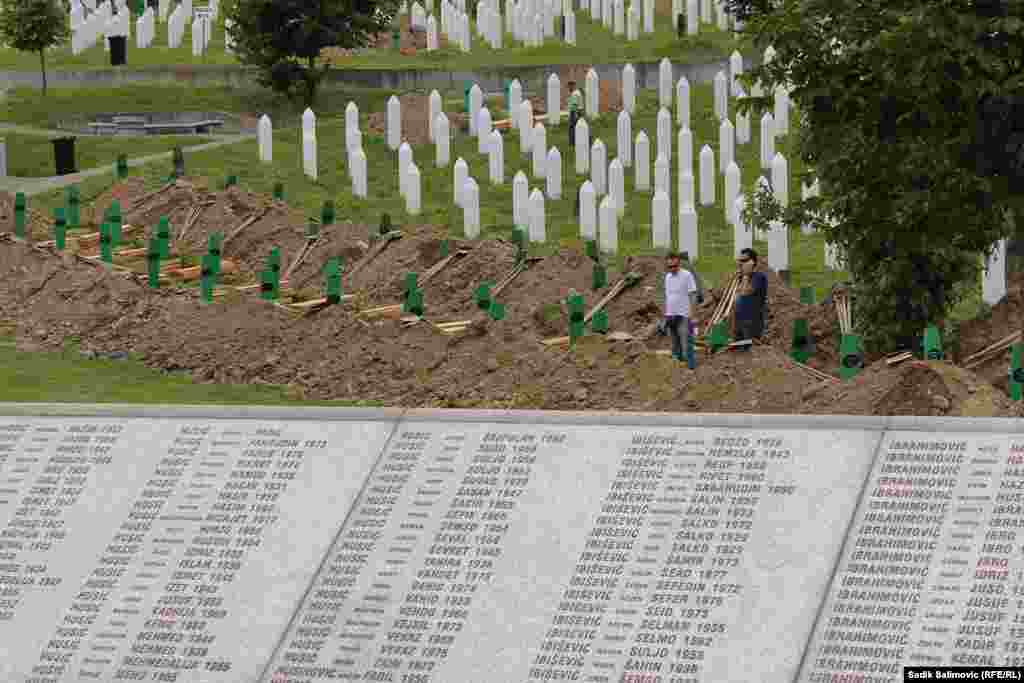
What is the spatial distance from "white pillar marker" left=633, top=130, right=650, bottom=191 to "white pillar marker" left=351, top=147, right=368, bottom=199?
3833 millimetres

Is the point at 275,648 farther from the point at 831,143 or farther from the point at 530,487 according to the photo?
the point at 831,143

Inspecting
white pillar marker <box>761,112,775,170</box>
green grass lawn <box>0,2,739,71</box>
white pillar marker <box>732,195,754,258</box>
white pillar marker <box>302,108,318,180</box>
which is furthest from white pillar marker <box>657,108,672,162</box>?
green grass lawn <box>0,2,739,71</box>

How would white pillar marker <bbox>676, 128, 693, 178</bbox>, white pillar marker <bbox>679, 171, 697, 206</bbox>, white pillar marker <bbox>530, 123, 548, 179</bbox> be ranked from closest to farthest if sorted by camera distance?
white pillar marker <bbox>679, 171, 697, 206</bbox>
white pillar marker <bbox>676, 128, 693, 178</bbox>
white pillar marker <bbox>530, 123, 548, 179</bbox>

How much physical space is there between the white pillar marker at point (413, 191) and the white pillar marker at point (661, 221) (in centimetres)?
382

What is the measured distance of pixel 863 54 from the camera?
19.0 metres

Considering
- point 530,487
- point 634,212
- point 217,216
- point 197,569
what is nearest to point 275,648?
point 197,569

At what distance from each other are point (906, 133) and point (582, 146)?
518 inches

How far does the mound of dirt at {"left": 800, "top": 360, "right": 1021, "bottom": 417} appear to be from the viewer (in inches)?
615

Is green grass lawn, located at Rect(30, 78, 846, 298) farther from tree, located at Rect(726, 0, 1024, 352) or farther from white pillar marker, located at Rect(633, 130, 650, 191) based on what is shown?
tree, located at Rect(726, 0, 1024, 352)

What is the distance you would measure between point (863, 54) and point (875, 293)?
2244mm

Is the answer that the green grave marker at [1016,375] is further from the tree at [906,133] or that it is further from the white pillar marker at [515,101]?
the white pillar marker at [515,101]

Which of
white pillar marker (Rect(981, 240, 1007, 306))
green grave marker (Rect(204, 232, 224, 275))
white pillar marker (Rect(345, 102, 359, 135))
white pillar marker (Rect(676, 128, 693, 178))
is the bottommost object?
white pillar marker (Rect(981, 240, 1007, 306))

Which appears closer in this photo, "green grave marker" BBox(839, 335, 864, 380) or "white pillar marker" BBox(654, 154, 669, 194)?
"green grave marker" BBox(839, 335, 864, 380)

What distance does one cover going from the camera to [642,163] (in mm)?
30969
